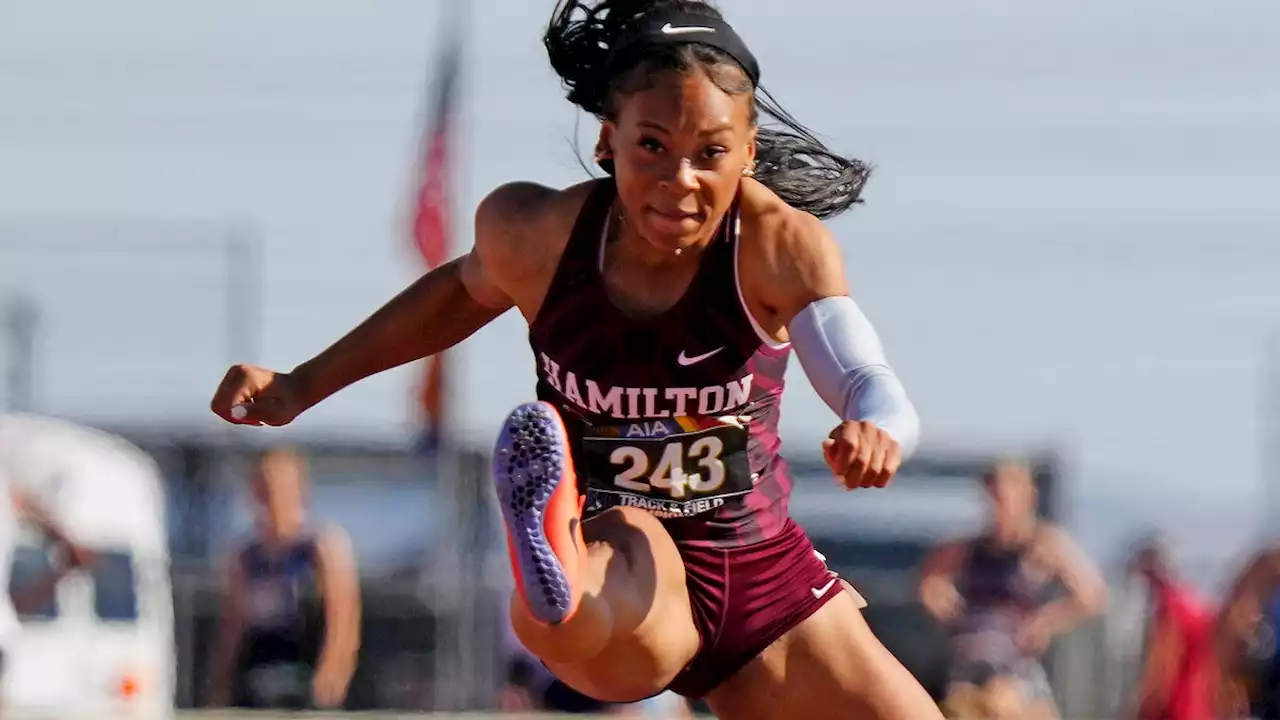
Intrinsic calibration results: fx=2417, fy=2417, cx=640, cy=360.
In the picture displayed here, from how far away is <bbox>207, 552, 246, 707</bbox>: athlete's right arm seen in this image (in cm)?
1101

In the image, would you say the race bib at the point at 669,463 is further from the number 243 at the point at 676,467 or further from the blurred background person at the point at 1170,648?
the blurred background person at the point at 1170,648

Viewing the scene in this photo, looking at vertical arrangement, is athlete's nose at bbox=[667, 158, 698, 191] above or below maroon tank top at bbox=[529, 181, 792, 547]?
above

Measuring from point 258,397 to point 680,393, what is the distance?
0.96 m

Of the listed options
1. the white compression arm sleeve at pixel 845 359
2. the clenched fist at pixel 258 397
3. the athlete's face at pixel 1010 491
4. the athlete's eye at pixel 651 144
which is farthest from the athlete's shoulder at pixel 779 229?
the athlete's face at pixel 1010 491

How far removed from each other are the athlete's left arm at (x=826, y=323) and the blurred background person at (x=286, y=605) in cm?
A: 633

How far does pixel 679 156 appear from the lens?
450 cm

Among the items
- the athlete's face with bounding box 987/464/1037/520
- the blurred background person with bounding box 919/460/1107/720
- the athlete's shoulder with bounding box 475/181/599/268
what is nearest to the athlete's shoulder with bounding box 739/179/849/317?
the athlete's shoulder with bounding box 475/181/599/268

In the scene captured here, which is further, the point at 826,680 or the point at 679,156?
the point at 826,680

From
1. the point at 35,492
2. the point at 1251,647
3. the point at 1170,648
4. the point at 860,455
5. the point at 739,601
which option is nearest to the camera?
the point at 860,455

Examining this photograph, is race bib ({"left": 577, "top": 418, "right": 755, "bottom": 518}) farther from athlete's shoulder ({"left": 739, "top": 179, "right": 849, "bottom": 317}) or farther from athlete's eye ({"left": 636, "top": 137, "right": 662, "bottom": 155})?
athlete's eye ({"left": 636, "top": 137, "right": 662, "bottom": 155})

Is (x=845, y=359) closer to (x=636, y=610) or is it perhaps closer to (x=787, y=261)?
(x=787, y=261)

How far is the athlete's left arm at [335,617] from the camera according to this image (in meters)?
10.8

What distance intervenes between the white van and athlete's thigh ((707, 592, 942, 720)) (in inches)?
271

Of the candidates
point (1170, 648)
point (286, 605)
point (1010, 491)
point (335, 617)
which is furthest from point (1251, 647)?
point (286, 605)
